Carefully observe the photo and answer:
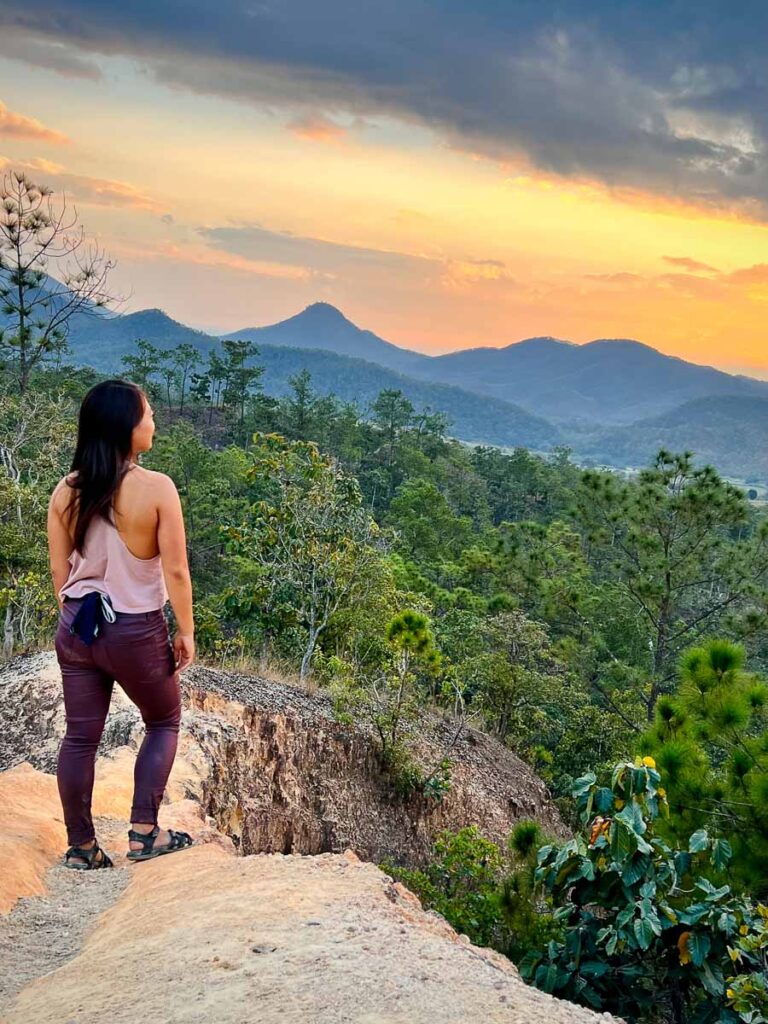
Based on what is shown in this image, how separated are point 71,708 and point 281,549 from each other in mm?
7702

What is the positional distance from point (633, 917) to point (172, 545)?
2422mm

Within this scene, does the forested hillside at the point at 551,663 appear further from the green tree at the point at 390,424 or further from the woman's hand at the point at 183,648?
the green tree at the point at 390,424

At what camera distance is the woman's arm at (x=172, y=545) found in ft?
9.87

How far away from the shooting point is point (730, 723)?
5613mm

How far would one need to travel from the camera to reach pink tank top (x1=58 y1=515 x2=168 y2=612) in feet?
10.0

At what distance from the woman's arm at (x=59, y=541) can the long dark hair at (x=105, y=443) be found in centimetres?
12

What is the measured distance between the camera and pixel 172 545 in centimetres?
303

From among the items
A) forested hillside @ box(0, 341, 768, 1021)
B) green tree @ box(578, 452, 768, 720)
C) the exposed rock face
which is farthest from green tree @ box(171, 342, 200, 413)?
the exposed rock face

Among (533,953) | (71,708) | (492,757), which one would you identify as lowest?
(492,757)

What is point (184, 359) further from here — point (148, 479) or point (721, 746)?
point (148, 479)

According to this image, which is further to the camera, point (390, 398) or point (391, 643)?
point (390, 398)

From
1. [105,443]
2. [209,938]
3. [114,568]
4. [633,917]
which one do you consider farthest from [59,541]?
[633,917]

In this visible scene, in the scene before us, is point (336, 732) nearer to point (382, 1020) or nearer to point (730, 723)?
point (730, 723)

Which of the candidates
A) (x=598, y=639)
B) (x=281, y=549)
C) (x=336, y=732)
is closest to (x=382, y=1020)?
(x=336, y=732)
